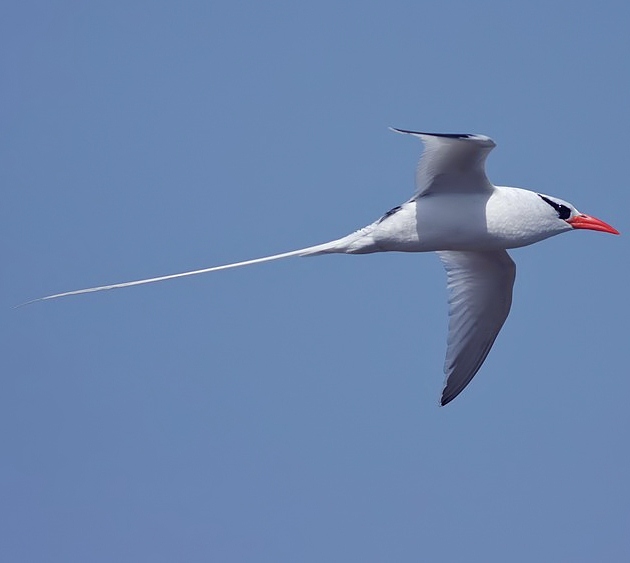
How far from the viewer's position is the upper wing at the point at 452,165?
10945mm

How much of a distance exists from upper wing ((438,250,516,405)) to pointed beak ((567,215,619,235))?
109 centimetres

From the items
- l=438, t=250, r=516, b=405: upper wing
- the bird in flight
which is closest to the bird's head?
the bird in flight

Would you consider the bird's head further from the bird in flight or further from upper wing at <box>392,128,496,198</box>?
upper wing at <box>392,128,496,198</box>

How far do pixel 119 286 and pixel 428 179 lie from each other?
2.95 m

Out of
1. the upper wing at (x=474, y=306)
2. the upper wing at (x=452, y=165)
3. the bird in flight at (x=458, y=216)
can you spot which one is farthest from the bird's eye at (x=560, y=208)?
the upper wing at (x=474, y=306)

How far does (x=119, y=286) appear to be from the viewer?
1061cm

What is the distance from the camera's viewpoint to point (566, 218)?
1204 cm

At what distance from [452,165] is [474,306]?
236 centimetres

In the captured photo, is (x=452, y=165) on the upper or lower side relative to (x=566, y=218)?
upper

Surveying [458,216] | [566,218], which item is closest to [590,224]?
[566,218]

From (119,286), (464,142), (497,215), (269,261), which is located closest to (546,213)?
(497,215)

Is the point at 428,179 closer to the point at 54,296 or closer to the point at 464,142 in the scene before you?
the point at 464,142

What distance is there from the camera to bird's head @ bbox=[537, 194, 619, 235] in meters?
11.9

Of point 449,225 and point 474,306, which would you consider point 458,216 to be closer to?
point 449,225
